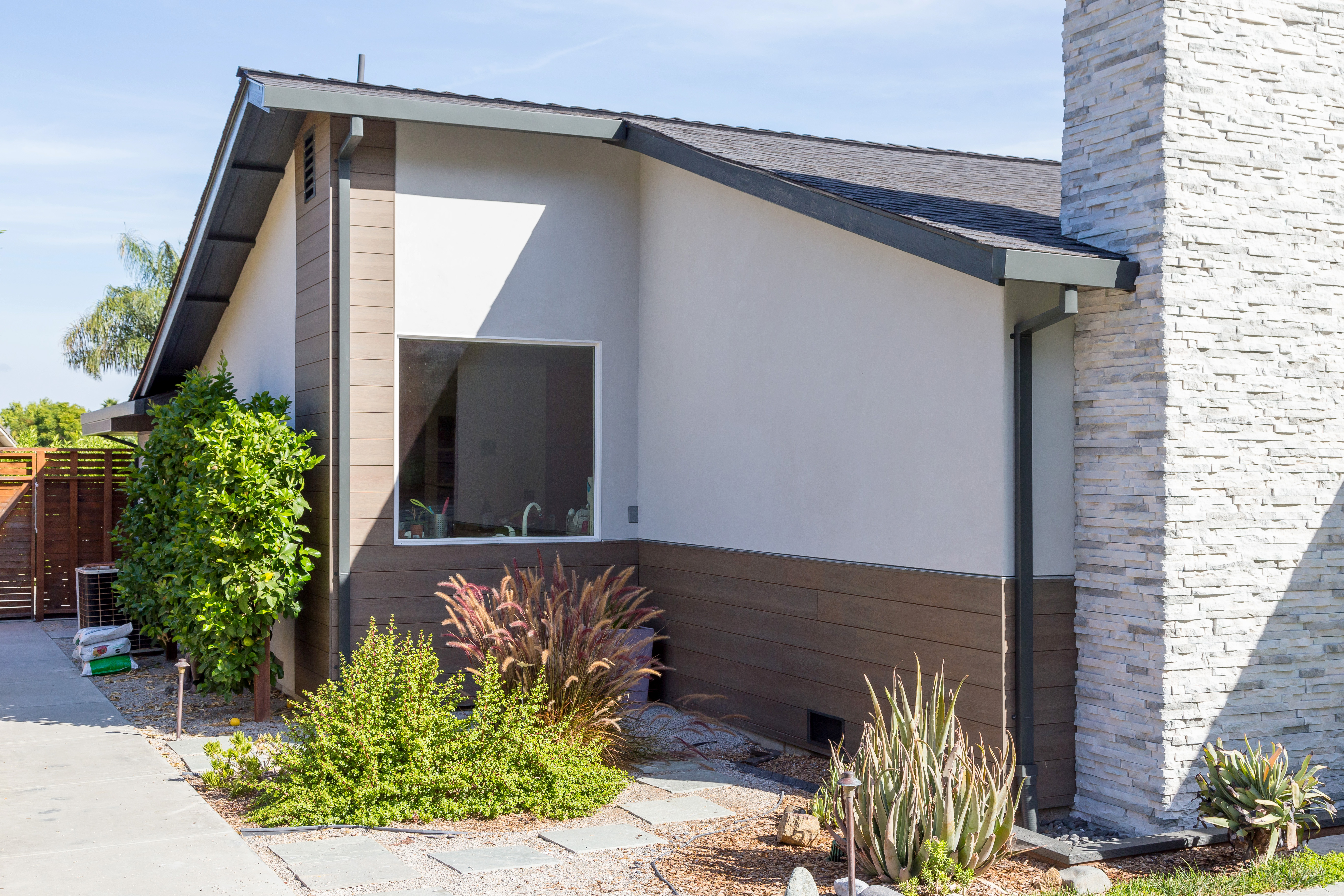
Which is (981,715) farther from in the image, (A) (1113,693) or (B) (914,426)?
(B) (914,426)

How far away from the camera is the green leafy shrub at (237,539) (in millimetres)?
7078

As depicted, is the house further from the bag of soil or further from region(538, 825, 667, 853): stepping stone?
the bag of soil

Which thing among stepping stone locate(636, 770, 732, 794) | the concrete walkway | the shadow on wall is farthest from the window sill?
the shadow on wall

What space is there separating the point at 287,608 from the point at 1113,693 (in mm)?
4987

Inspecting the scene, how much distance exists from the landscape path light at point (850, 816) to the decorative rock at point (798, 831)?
2.41ft

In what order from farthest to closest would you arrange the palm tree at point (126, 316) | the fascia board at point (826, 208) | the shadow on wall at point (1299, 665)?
1. the palm tree at point (126, 316)
2. the shadow on wall at point (1299, 665)
3. the fascia board at point (826, 208)

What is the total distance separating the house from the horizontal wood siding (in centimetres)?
2

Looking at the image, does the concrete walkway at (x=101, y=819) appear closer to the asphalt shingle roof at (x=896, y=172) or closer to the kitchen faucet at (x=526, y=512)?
the kitchen faucet at (x=526, y=512)

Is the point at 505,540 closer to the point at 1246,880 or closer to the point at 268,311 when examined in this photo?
the point at 268,311

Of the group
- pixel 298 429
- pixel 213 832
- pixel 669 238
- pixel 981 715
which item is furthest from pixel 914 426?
pixel 298 429

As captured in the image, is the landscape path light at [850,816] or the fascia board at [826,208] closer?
the landscape path light at [850,816]

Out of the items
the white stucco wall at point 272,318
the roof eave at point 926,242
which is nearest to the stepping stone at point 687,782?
the roof eave at point 926,242

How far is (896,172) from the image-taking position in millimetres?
7504

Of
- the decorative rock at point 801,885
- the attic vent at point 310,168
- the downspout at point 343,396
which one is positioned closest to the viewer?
the decorative rock at point 801,885
